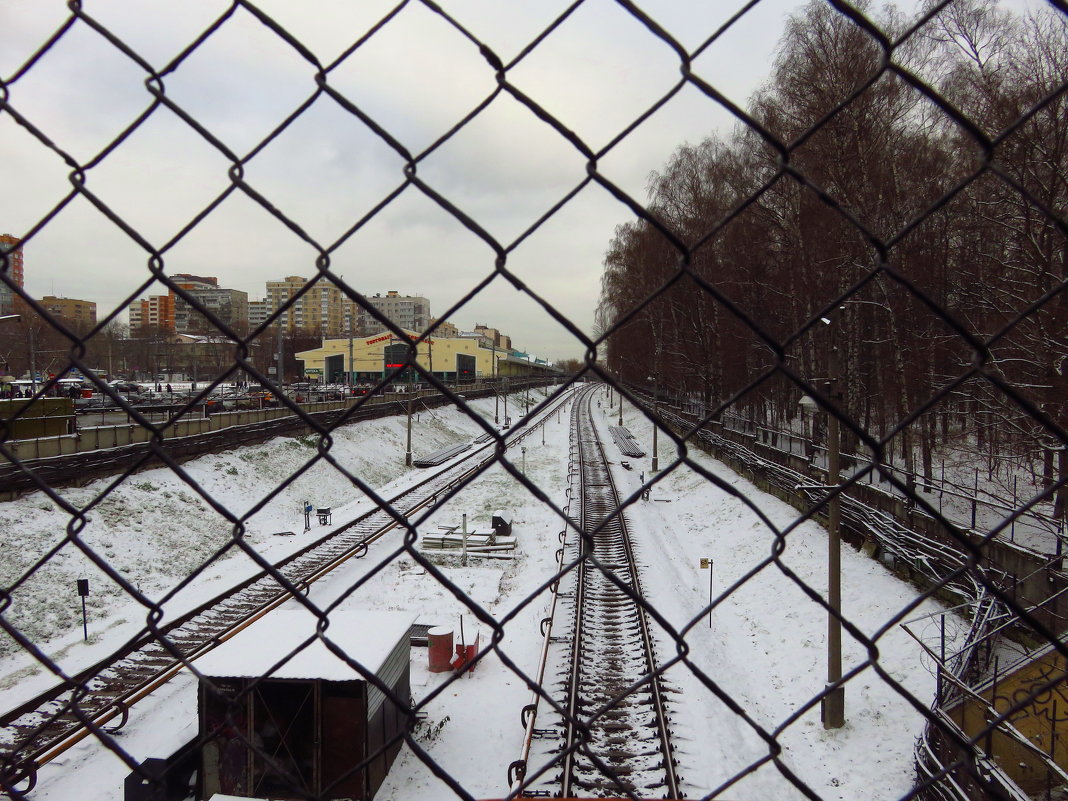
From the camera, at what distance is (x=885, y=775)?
18.2 feet

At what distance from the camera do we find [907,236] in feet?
15.7

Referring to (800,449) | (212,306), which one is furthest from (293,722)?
(800,449)

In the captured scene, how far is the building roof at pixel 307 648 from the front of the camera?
539cm

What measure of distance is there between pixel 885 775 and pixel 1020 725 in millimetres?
1220

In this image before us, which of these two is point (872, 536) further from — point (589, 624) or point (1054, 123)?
point (1054, 123)

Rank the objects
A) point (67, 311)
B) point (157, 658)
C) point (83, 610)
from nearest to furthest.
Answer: point (67, 311) < point (157, 658) < point (83, 610)

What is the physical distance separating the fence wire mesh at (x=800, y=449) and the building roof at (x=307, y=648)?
0.12 meters

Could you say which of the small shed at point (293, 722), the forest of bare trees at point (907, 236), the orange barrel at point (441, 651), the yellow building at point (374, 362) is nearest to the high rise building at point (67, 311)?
the forest of bare trees at point (907, 236)

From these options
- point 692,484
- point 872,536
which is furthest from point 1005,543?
point 692,484

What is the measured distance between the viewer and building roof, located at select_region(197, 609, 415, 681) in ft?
17.7

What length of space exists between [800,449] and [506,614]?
9.87m

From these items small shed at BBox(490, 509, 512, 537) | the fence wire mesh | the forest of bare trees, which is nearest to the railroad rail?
the fence wire mesh

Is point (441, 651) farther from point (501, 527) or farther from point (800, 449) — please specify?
point (800, 449)

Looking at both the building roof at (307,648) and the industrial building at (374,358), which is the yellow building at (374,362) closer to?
the industrial building at (374,358)
